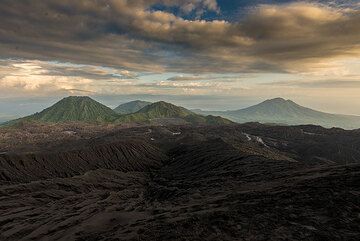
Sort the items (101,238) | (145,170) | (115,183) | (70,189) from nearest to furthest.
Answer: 1. (101,238)
2. (70,189)
3. (115,183)
4. (145,170)

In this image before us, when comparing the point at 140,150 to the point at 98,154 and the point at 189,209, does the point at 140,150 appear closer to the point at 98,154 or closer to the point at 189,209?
the point at 98,154

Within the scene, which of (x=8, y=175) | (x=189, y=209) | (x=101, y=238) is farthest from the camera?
(x=8, y=175)

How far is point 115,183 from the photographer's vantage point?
98812 millimetres

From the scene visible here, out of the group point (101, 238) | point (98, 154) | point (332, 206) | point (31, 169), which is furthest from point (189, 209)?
point (98, 154)

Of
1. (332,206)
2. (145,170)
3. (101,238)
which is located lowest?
(145,170)

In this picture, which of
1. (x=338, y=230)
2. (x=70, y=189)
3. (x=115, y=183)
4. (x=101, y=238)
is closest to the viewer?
(x=338, y=230)

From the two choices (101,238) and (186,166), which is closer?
(101,238)

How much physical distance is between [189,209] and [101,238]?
13.4m

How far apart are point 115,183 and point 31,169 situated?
1482 inches

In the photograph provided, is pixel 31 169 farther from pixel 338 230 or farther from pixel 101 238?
pixel 338 230

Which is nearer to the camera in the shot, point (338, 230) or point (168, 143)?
point (338, 230)

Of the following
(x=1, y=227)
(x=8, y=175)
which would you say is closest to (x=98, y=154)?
(x=8, y=175)

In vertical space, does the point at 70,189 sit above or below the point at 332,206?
below

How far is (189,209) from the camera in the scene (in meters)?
48.7
